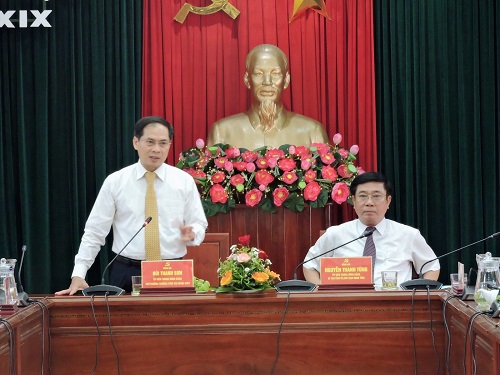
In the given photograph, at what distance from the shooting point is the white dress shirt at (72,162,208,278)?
3.69 m

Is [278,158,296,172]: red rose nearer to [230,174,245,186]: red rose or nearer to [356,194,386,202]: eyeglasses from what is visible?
[230,174,245,186]: red rose

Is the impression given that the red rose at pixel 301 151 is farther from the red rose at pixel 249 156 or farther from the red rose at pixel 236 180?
the red rose at pixel 236 180

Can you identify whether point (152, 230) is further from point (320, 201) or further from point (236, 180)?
point (320, 201)

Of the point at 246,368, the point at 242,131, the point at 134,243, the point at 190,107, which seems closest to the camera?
the point at 246,368

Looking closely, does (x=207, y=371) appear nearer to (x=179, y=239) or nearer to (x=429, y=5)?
(x=179, y=239)

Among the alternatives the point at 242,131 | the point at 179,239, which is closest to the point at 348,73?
the point at 242,131

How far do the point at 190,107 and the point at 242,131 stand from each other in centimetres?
52

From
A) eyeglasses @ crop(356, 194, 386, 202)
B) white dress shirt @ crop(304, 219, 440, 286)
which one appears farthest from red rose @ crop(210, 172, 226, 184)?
eyeglasses @ crop(356, 194, 386, 202)

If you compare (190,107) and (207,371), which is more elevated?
(190,107)

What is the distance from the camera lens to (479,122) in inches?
207

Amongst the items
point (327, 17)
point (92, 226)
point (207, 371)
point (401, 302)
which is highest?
point (327, 17)

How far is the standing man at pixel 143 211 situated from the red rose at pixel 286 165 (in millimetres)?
941

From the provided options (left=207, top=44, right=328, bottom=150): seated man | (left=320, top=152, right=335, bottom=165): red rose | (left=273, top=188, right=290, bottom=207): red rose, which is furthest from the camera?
(left=207, top=44, right=328, bottom=150): seated man

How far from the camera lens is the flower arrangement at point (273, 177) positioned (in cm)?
463
